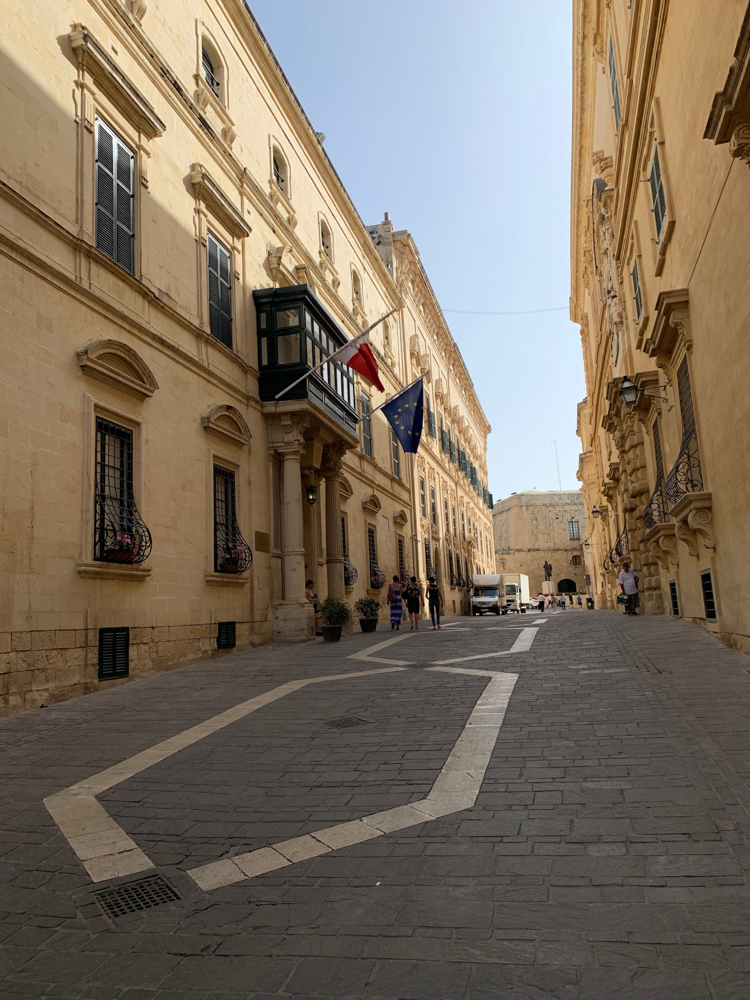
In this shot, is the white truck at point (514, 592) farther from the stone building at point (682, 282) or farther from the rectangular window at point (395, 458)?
the stone building at point (682, 282)

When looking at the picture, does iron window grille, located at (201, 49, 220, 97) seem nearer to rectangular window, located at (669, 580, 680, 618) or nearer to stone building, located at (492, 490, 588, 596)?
rectangular window, located at (669, 580, 680, 618)

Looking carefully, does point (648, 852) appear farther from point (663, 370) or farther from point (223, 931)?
point (663, 370)

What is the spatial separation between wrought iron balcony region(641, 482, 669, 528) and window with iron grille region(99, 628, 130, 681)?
10.8 metres

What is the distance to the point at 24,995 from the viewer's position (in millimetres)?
2969

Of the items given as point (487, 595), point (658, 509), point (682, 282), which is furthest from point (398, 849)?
point (487, 595)

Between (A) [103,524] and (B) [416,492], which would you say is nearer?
(A) [103,524]

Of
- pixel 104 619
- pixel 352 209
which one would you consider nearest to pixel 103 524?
pixel 104 619

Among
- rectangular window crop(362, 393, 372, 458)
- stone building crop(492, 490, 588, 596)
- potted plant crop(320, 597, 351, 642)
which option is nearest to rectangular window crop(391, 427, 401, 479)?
rectangular window crop(362, 393, 372, 458)

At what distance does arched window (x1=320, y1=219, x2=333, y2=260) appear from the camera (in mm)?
26141

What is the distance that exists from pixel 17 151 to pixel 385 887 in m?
11.0

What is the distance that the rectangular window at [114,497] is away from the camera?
11.6 metres

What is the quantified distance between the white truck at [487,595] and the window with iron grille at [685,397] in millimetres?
33215

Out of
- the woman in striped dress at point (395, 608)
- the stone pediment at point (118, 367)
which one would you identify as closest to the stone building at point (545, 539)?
→ the woman in striped dress at point (395, 608)

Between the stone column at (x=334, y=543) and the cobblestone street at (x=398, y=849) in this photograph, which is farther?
the stone column at (x=334, y=543)
